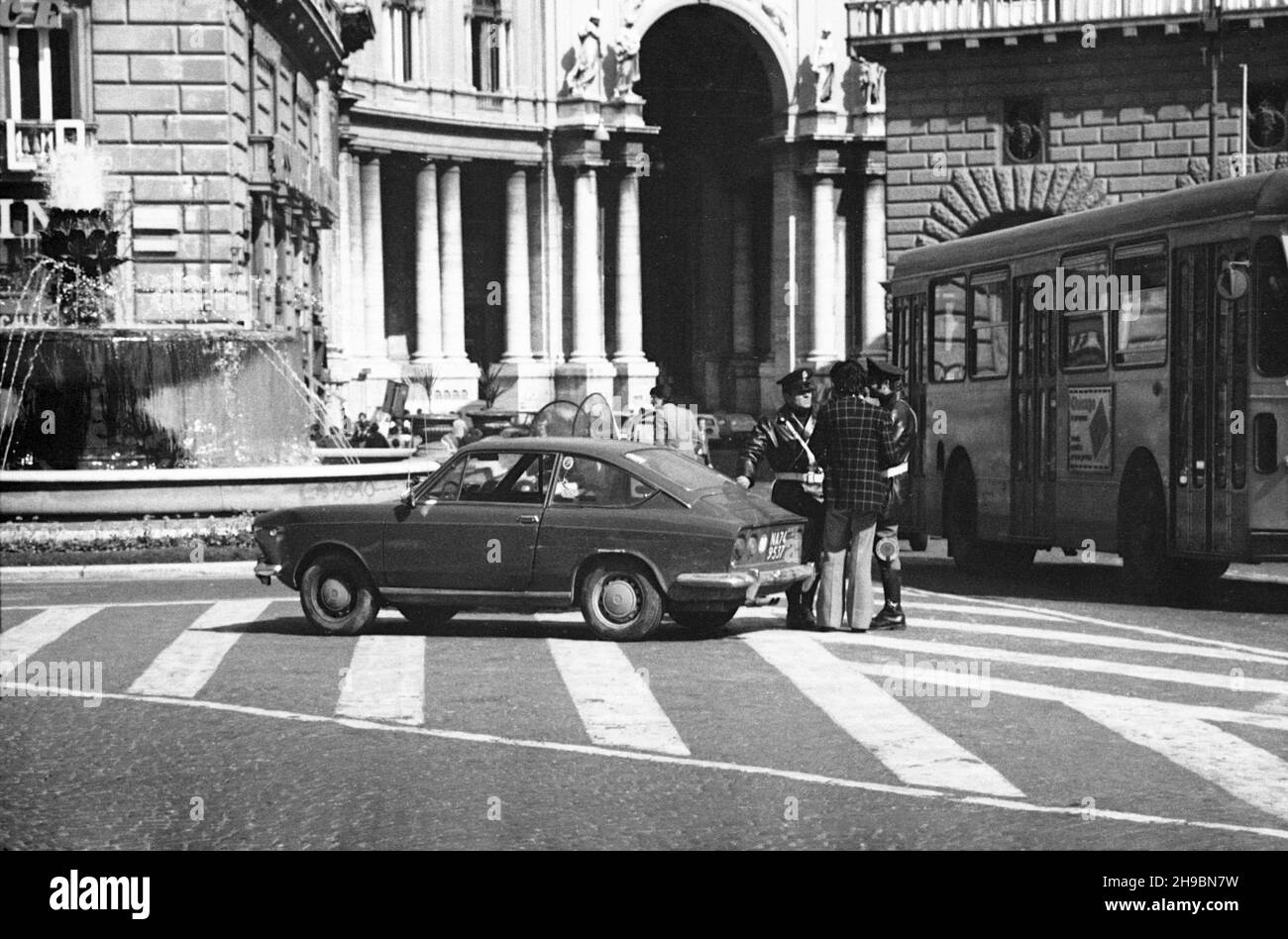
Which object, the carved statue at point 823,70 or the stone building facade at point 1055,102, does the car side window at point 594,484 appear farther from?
the carved statue at point 823,70

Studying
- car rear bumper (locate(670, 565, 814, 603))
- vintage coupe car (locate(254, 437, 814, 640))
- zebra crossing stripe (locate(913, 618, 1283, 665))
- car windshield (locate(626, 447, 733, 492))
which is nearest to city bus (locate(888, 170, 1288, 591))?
zebra crossing stripe (locate(913, 618, 1283, 665))

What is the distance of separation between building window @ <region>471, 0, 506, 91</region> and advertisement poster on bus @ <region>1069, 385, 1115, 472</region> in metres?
49.8

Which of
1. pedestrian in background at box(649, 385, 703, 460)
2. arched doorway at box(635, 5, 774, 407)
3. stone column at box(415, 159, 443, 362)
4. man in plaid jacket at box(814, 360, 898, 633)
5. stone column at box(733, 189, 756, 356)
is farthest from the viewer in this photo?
stone column at box(733, 189, 756, 356)

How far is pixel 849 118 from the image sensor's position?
7156 cm

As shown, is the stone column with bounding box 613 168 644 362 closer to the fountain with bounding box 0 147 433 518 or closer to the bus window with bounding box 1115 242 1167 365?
the fountain with bounding box 0 147 433 518

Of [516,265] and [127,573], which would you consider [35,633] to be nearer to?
[127,573]

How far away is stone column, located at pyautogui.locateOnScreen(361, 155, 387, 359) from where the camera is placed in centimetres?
6309

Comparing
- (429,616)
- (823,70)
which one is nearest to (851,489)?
(429,616)

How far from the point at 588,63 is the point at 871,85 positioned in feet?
29.8

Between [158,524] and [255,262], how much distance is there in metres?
13.9

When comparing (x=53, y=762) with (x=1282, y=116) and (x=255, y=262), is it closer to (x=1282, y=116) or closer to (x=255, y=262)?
(x=255, y=262)

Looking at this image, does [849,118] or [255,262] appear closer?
[255,262]

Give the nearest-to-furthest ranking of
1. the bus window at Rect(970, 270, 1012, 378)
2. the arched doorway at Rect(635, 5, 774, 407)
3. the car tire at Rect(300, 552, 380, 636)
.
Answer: the car tire at Rect(300, 552, 380, 636)
the bus window at Rect(970, 270, 1012, 378)
the arched doorway at Rect(635, 5, 774, 407)
